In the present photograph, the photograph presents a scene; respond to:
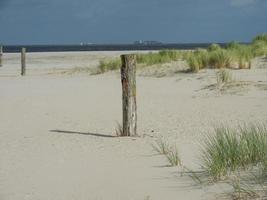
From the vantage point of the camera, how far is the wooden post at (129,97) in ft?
30.8

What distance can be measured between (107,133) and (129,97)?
2.75 ft

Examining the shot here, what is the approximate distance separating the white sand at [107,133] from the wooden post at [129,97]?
0.29m

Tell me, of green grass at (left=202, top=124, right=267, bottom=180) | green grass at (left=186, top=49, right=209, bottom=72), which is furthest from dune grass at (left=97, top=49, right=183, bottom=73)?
green grass at (left=202, top=124, right=267, bottom=180)

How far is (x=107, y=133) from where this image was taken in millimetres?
9883

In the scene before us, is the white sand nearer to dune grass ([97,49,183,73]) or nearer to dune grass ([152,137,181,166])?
dune grass ([152,137,181,166])

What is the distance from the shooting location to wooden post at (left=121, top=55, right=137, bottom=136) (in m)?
9.38

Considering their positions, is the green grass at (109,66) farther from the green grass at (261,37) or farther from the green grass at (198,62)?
A: the green grass at (261,37)

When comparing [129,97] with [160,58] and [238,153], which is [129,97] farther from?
[160,58]

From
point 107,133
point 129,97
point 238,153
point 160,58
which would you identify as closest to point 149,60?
point 160,58

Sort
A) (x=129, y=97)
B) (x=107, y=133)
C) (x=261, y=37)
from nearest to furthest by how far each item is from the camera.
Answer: (x=129, y=97)
(x=107, y=133)
(x=261, y=37)

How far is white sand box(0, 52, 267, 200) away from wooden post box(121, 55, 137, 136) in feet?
0.96

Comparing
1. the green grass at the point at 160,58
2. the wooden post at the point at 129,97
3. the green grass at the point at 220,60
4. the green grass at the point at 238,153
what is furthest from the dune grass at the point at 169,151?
the green grass at the point at 160,58

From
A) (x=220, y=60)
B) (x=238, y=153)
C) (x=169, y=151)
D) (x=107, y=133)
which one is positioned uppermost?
(x=220, y=60)

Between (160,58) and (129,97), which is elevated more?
(160,58)
